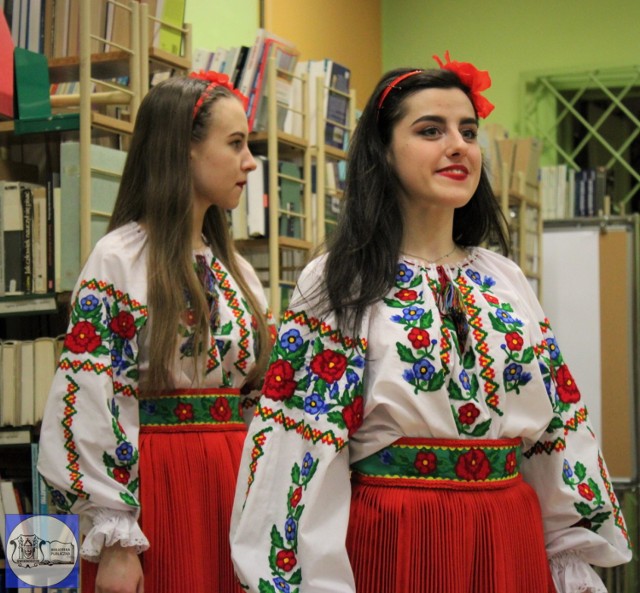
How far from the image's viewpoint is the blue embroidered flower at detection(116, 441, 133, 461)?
1.86 meters

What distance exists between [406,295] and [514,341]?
0.16 m

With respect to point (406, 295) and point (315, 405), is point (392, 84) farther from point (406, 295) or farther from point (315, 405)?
point (315, 405)

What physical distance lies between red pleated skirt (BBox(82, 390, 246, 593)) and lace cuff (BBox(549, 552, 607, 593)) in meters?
0.63

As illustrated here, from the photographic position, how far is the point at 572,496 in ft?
4.95

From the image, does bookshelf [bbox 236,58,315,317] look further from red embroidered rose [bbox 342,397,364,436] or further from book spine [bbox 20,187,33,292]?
red embroidered rose [bbox 342,397,364,436]

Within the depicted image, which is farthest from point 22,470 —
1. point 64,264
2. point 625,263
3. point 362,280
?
point 625,263

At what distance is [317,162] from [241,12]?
1.42 meters

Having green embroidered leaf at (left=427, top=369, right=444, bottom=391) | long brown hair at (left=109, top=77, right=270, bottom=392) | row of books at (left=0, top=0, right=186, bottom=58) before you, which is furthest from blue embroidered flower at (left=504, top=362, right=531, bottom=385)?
row of books at (left=0, top=0, right=186, bottom=58)

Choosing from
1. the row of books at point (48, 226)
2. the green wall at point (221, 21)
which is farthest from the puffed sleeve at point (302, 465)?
the green wall at point (221, 21)

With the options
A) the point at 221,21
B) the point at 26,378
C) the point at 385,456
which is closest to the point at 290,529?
the point at 385,456

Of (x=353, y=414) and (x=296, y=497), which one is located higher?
(x=353, y=414)

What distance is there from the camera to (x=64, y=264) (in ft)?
7.93

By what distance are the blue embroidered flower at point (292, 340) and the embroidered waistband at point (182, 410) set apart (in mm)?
537

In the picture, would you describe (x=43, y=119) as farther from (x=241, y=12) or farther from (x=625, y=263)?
(x=625, y=263)
